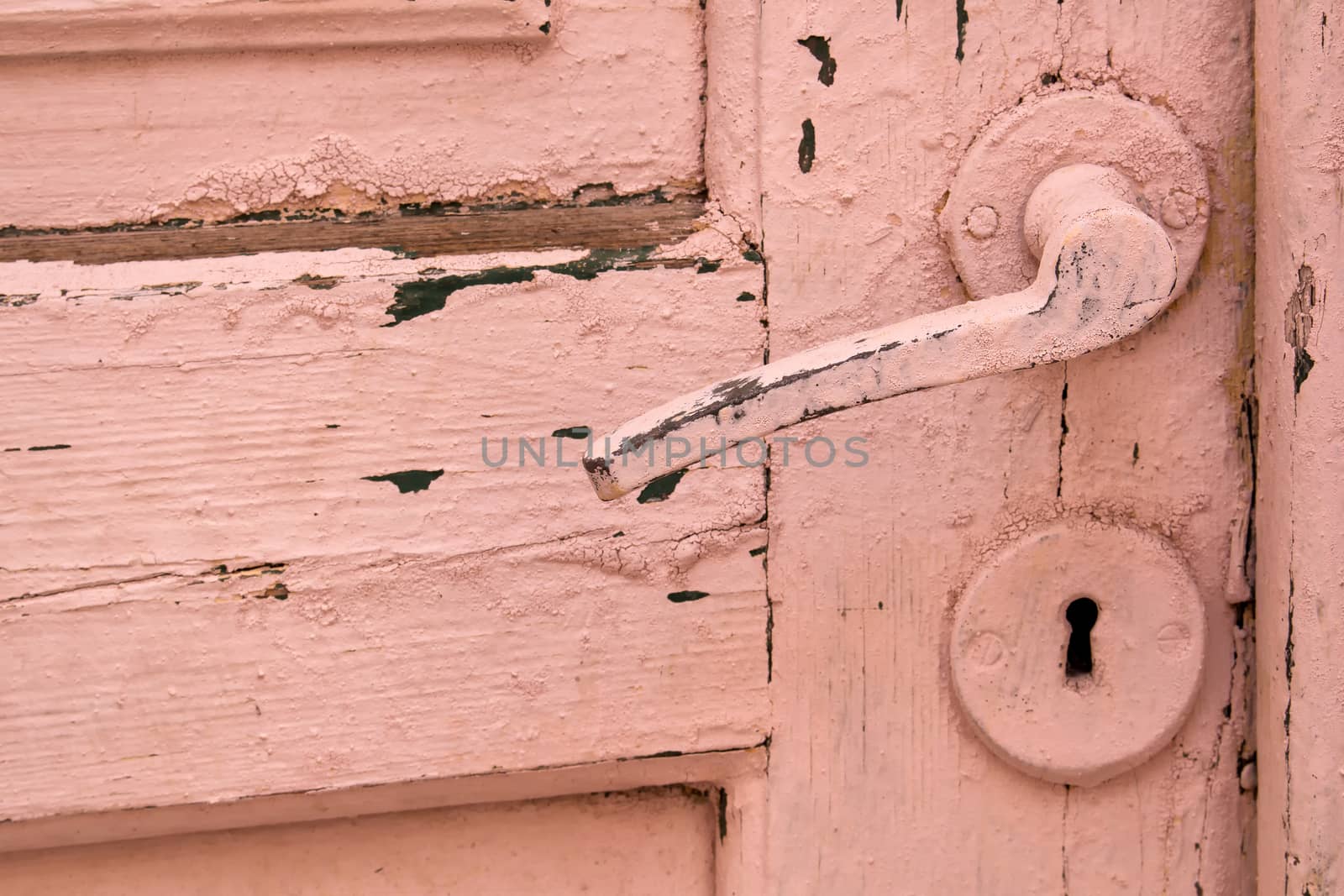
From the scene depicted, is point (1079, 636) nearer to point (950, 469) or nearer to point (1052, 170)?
point (950, 469)

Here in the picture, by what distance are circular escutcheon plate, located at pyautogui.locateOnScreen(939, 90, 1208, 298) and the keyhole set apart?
147 mm

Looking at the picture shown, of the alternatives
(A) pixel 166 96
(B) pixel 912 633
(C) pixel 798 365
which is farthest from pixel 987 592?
(A) pixel 166 96

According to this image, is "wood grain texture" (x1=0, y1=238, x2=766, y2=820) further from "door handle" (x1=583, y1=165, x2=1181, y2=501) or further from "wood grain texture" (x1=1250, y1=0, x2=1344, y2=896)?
"wood grain texture" (x1=1250, y1=0, x2=1344, y2=896)

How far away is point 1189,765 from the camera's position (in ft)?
1.73

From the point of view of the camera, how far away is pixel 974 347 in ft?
1.34

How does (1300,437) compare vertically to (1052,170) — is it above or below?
below

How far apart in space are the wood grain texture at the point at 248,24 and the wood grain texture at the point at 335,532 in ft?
0.29

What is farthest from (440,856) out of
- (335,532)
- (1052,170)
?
(1052,170)

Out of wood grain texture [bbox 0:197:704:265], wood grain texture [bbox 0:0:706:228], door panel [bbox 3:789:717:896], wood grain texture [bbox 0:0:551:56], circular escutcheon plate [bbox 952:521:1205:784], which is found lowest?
door panel [bbox 3:789:717:896]

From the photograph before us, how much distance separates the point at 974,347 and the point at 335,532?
0.27m

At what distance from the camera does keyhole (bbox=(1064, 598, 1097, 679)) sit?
510 mm

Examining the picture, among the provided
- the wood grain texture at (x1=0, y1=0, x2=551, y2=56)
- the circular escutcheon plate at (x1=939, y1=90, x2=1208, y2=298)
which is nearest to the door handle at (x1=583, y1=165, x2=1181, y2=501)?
the circular escutcheon plate at (x1=939, y1=90, x2=1208, y2=298)

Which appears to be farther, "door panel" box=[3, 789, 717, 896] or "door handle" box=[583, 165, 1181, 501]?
"door panel" box=[3, 789, 717, 896]

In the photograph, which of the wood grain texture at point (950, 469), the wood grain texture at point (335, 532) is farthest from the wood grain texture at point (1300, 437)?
the wood grain texture at point (335, 532)
